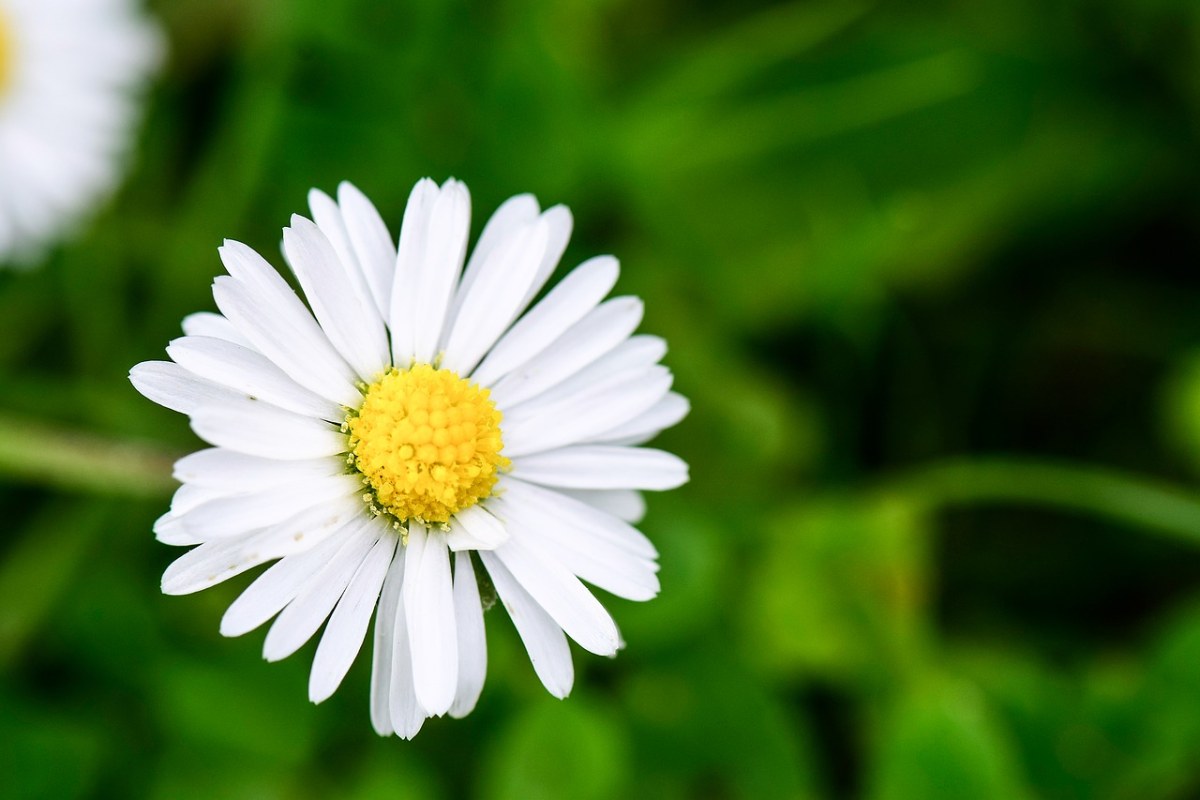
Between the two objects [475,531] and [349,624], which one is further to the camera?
[475,531]

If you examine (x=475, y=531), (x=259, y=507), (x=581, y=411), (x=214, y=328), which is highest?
(x=581, y=411)

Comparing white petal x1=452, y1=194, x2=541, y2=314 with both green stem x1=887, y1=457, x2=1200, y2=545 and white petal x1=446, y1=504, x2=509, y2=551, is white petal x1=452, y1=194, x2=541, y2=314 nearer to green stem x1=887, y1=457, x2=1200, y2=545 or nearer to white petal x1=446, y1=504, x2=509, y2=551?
white petal x1=446, y1=504, x2=509, y2=551

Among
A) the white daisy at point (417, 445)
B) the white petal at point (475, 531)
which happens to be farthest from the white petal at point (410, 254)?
the white petal at point (475, 531)

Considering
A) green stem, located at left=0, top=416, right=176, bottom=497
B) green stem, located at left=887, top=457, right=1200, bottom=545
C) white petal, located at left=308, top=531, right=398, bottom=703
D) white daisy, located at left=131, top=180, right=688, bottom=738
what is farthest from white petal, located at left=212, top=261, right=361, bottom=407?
green stem, located at left=887, top=457, right=1200, bottom=545

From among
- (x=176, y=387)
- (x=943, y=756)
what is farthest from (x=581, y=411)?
(x=943, y=756)

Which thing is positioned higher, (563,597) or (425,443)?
(425,443)

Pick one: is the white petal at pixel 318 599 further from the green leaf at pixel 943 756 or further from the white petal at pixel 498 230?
the green leaf at pixel 943 756

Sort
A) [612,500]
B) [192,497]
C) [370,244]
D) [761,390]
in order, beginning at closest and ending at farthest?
[192,497]
[370,244]
[612,500]
[761,390]

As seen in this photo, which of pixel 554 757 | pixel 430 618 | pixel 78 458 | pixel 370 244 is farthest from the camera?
pixel 554 757

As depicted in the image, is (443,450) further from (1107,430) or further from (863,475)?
(1107,430)

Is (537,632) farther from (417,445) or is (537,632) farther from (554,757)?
(554,757)
